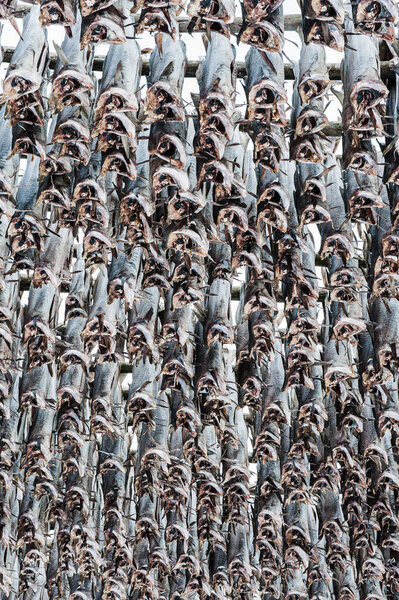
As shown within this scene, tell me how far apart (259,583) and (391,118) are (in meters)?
9.20

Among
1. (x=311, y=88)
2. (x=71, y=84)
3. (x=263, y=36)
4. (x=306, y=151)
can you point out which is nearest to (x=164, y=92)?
(x=71, y=84)

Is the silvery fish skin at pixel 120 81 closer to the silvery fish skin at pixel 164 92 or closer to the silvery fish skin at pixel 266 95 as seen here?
the silvery fish skin at pixel 164 92

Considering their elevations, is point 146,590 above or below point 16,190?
below

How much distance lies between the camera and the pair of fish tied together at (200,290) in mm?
6977

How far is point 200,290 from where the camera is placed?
8.55m

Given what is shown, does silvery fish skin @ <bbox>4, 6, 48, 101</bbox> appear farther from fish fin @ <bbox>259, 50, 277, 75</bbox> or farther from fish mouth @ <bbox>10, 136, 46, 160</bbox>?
fish fin @ <bbox>259, 50, 277, 75</bbox>

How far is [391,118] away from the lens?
7.98 meters

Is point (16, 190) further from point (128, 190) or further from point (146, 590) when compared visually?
point (146, 590)

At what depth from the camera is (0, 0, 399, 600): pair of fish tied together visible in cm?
698

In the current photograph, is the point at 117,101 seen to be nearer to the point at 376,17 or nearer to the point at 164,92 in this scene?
the point at 164,92

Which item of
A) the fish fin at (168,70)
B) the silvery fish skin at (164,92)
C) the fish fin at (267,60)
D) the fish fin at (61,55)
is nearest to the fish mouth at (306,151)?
the fish fin at (267,60)

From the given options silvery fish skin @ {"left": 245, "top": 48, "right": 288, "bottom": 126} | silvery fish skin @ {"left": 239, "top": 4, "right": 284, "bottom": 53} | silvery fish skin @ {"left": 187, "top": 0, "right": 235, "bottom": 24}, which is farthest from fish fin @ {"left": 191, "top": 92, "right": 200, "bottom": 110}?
silvery fish skin @ {"left": 187, "top": 0, "right": 235, "bottom": 24}

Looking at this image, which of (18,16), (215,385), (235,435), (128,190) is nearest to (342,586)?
(235,435)

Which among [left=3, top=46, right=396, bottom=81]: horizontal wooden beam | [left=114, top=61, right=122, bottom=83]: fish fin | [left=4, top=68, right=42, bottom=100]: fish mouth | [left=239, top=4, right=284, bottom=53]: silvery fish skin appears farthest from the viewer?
[left=3, top=46, right=396, bottom=81]: horizontal wooden beam
